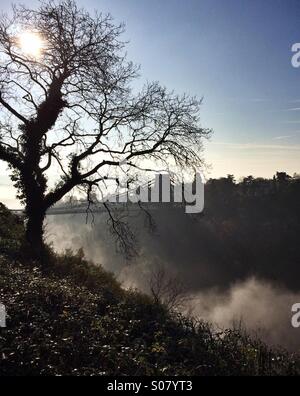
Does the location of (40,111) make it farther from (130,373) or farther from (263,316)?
(263,316)

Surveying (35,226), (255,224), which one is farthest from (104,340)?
(255,224)

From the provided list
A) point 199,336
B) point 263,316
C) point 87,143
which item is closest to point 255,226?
point 263,316

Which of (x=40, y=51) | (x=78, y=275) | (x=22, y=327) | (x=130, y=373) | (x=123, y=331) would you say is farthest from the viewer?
(x=40, y=51)

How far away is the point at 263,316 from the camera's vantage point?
286 feet

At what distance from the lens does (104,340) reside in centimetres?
927

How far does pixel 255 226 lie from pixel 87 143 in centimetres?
10912

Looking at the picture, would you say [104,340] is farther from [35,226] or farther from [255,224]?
[255,224]

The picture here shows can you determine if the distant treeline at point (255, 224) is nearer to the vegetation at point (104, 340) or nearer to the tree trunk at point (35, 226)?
the tree trunk at point (35, 226)

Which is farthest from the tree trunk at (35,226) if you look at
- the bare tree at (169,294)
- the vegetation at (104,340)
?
the bare tree at (169,294)

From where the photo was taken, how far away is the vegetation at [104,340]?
791cm

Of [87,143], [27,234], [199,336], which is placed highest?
[87,143]

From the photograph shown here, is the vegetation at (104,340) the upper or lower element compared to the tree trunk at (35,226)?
lower

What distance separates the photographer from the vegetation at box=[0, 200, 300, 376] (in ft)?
26.0

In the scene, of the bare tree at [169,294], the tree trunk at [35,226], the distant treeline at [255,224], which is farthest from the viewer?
the distant treeline at [255,224]
